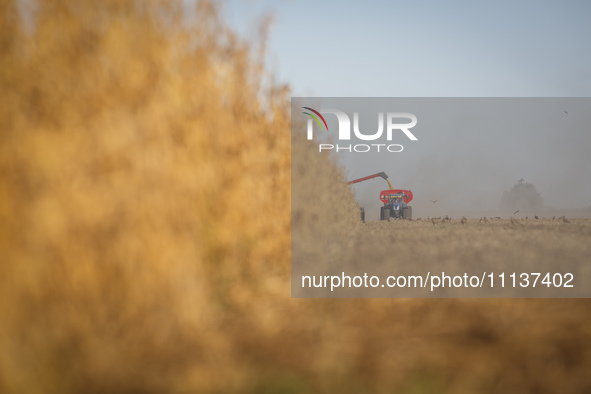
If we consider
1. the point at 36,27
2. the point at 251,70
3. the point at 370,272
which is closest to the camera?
the point at 36,27

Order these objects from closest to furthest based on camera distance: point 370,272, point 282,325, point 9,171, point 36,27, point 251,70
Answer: point 9,171 < point 36,27 < point 282,325 < point 251,70 < point 370,272

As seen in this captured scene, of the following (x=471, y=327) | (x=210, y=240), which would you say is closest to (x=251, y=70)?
(x=210, y=240)

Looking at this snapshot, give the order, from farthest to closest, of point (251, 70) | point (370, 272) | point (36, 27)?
1. point (370, 272)
2. point (251, 70)
3. point (36, 27)

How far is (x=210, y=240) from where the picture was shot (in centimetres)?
248

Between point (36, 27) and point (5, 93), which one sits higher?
point (36, 27)

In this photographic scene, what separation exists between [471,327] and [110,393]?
1.68m

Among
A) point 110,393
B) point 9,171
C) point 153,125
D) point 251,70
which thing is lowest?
point 110,393

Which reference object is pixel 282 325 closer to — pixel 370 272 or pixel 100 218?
pixel 100 218

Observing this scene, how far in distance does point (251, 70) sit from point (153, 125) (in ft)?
3.83

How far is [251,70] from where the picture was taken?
9.23 feet

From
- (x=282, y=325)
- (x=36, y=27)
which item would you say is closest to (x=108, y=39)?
(x=36, y=27)

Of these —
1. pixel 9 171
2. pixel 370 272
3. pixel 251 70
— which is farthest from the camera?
pixel 370 272

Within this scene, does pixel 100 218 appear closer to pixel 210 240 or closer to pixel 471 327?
pixel 210 240

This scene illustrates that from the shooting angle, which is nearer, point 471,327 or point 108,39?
point 108,39
